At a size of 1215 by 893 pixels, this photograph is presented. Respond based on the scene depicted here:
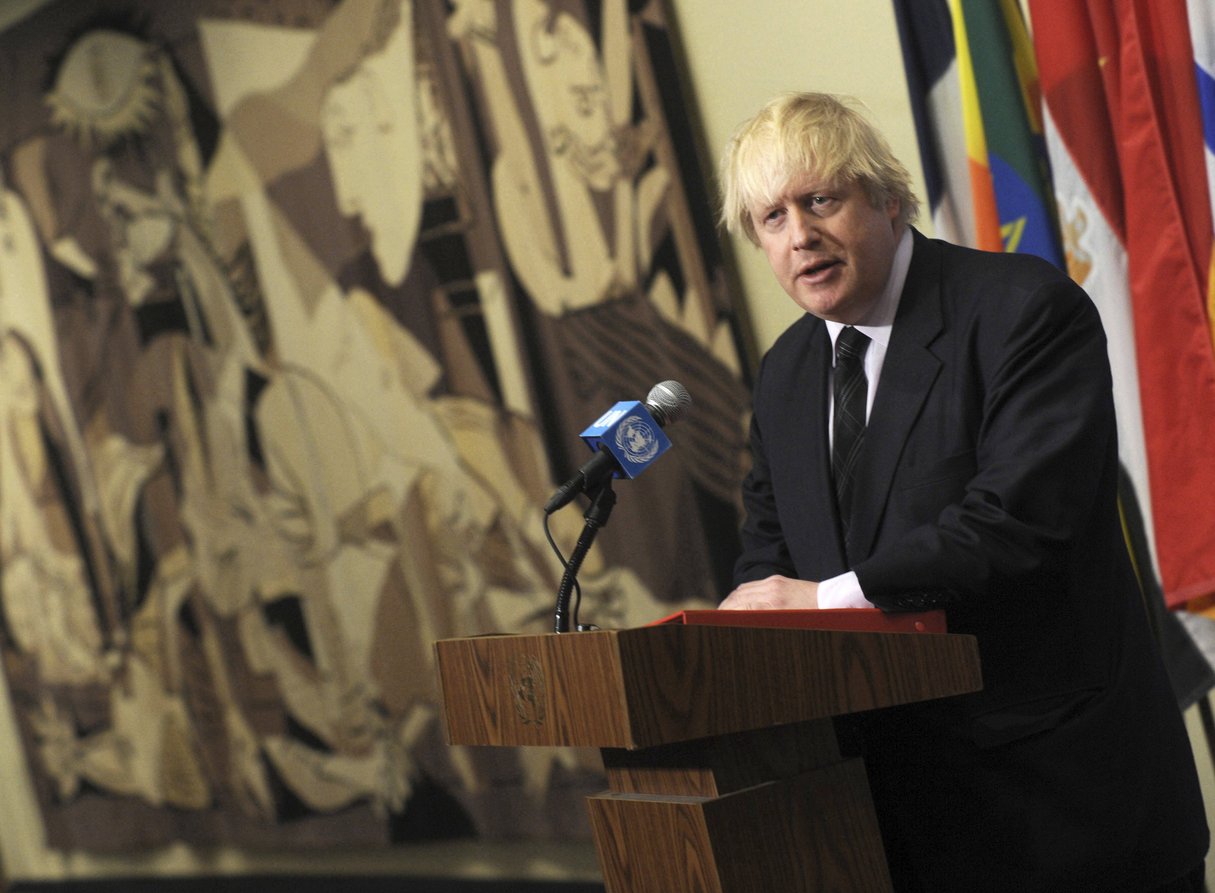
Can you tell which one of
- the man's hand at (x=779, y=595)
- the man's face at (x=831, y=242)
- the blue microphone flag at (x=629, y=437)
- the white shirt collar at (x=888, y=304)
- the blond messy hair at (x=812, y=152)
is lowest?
the man's hand at (x=779, y=595)

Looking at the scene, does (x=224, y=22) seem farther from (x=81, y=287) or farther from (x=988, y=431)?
(x=988, y=431)

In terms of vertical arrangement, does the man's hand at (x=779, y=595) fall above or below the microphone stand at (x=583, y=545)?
below

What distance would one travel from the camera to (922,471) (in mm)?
1748

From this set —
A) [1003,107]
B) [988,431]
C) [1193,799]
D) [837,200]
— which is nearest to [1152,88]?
[1003,107]

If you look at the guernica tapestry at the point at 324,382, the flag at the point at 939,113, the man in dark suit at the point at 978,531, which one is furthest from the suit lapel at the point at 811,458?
the guernica tapestry at the point at 324,382

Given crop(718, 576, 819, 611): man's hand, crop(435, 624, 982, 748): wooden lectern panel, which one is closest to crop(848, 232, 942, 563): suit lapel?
crop(718, 576, 819, 611): man's hand

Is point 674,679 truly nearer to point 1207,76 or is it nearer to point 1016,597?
point 1016,597

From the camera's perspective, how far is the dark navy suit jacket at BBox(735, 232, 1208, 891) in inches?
62.8

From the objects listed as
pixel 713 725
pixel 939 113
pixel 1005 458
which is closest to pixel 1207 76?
pixel 939 113

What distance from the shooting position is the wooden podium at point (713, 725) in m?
1.32

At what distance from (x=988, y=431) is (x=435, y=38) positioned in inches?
117

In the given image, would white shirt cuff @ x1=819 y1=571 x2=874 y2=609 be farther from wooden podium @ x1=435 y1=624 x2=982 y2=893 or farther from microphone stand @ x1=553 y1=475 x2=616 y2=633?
microphone stand @ x1=553 y1=475 x2=616 y2=633

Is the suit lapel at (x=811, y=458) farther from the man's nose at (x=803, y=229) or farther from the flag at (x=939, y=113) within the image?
the flag at (x=939, y=113)

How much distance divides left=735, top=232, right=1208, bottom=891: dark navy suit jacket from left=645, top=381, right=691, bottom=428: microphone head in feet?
1.00
